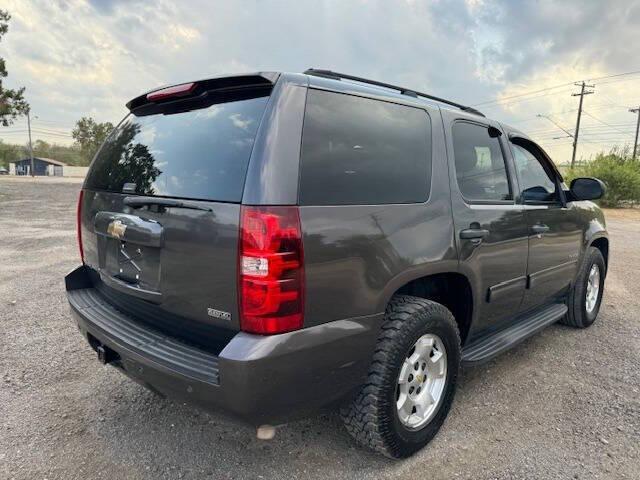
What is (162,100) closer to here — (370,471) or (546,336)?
(370,471)

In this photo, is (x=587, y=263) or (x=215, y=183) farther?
(x=587, y=263)

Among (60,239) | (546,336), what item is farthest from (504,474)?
(60,239)

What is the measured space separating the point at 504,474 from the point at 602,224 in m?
3.32

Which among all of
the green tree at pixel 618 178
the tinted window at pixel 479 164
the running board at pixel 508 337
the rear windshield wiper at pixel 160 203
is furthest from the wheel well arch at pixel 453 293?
the green tree at pixel 618 178

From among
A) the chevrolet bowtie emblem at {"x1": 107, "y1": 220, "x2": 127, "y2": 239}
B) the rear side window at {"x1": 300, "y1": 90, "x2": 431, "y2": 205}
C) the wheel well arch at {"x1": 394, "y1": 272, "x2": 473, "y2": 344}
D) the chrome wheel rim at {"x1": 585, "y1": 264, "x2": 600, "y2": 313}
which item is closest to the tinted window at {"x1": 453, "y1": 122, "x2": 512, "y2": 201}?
the rear side window at {"x1": 300, "y1": 90, "x2": 431, "y2": 205}

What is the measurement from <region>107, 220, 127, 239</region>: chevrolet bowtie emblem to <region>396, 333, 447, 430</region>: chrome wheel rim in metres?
1.58

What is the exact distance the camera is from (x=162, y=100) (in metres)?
2.52

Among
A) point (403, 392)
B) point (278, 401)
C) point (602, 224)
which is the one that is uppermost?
point (602, 224)

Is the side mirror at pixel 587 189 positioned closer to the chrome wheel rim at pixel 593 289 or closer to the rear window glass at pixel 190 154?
the chrome wheel rim at pixel 593 289

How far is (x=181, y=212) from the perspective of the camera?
2.03 meters

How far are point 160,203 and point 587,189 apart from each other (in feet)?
11.3

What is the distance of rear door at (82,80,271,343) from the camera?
1.94 m

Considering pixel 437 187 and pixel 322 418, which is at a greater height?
pixel 437 187

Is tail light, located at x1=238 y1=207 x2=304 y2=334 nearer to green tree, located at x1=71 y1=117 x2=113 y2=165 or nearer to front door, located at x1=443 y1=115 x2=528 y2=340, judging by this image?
front door, located at x1=443 y1=115 x2=528 y2=340
